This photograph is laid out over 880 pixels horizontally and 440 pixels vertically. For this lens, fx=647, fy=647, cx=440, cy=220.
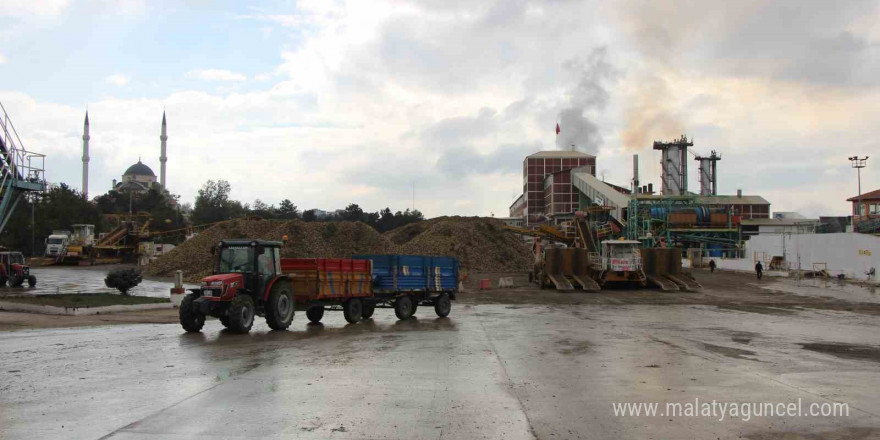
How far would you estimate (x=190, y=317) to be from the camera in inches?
631

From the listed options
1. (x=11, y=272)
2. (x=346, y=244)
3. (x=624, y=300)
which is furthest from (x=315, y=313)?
(x=346, y=244)

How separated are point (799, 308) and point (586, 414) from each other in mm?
22827

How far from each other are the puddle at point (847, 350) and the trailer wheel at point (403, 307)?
453 inches

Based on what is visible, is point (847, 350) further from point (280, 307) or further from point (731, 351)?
point (280, 307)

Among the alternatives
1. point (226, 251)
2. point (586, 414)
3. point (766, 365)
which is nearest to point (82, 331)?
point (226, 251)

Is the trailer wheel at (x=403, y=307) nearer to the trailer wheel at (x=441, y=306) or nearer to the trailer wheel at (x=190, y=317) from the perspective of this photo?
the trailer wheel at (x=441, y=306)

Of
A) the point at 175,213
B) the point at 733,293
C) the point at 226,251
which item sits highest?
the point at 175,213

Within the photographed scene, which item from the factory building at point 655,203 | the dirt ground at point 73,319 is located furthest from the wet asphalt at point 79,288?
the factory building at point 655,203

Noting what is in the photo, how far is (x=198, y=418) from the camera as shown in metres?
7.30

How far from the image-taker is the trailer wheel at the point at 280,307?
16516 millimetres

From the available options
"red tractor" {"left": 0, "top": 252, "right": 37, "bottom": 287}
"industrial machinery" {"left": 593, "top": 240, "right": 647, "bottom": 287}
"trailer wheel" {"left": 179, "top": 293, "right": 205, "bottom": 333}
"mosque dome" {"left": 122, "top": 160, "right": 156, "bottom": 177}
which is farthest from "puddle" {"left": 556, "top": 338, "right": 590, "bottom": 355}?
"mosque dome" {"left": 122, "top": 160, "right": 156, "bottom": 177}

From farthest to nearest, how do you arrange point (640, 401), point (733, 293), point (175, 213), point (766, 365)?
point (175, 213), point (733, 293), point (766, 365), point (640, 401)

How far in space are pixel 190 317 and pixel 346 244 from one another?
3907 cm

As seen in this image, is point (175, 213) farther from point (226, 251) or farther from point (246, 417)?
point (246, 417)
